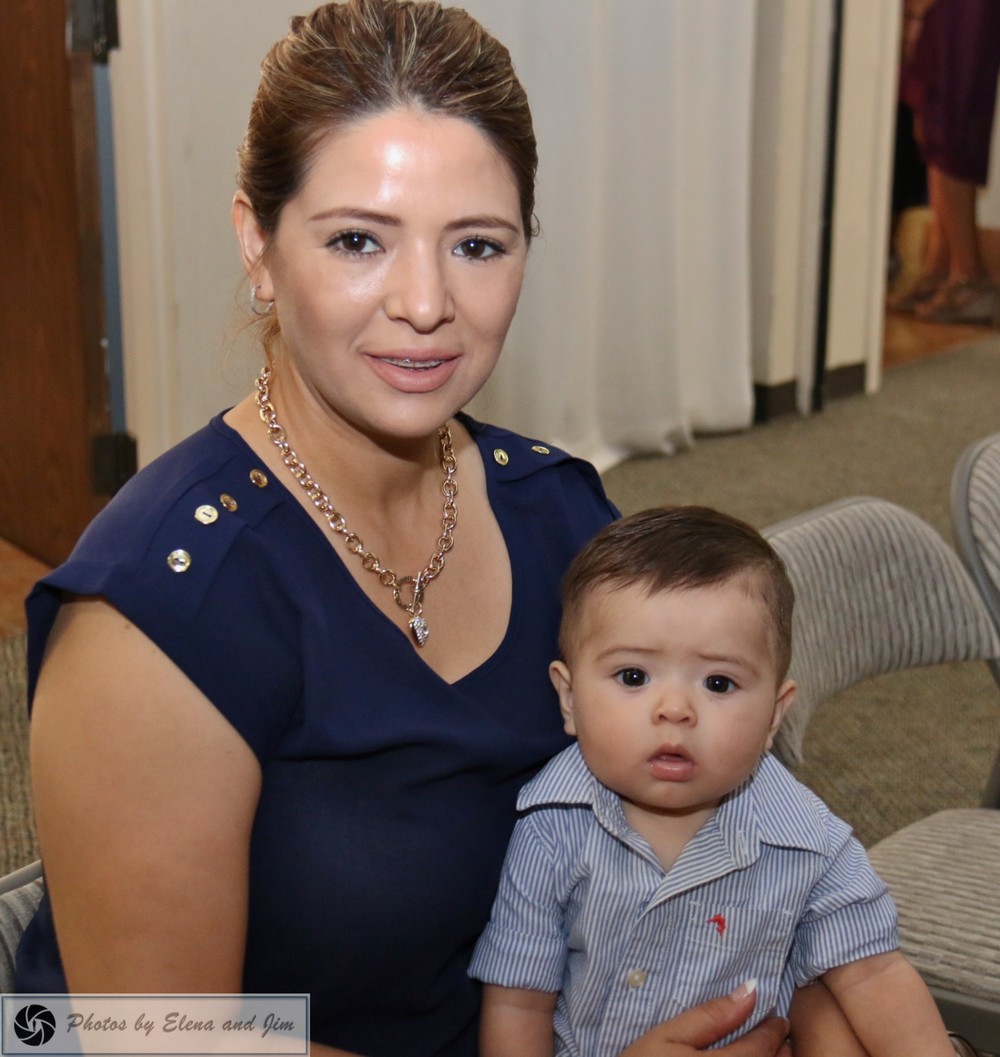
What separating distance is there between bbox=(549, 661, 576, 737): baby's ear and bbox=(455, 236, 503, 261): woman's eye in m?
0.37

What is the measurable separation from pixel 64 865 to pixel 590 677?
459 mm

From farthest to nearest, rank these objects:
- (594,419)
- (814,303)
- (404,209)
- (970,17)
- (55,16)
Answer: (970,17)
(814,303)
(594,419)
(55,16)
(404,209)

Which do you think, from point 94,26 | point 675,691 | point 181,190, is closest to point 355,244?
point 675,691

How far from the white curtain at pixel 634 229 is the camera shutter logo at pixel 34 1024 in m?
2.80

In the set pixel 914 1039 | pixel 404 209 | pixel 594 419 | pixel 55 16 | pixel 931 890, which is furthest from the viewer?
pixel 594 419

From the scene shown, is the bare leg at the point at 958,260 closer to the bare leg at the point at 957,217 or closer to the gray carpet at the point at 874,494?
the bare leg at the point at 957,217

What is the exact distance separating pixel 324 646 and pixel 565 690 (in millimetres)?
250

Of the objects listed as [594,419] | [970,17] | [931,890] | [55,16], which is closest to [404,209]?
[931,890]

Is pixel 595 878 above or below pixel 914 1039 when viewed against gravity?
above

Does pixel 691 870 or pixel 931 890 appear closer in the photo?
pixel 691 870

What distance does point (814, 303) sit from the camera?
522 centimetres

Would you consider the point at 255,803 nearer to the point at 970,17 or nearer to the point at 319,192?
the point at 319,192

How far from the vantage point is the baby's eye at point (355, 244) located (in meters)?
1.15

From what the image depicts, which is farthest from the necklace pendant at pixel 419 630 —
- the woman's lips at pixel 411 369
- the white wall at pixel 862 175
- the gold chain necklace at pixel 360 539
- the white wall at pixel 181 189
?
the white wall at pixel 862 175
